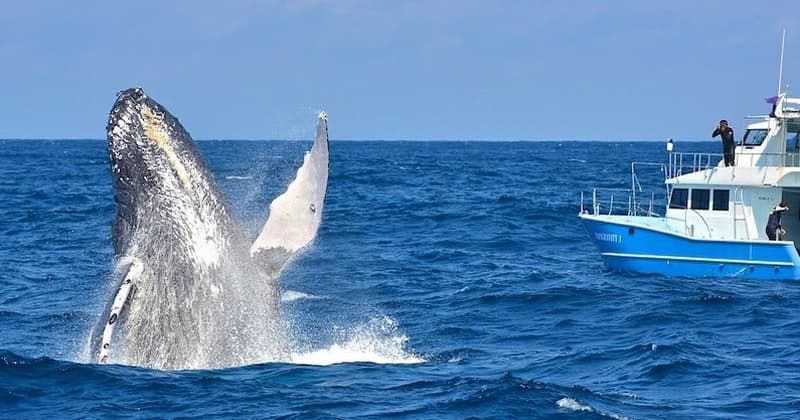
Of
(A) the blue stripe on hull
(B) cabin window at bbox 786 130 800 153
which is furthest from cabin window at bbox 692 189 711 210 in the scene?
(B) cabin window at bbox 786 130 800 153

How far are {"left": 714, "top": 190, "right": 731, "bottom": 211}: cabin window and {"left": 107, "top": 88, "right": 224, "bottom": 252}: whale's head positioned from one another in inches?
624

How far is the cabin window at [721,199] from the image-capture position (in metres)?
24.8

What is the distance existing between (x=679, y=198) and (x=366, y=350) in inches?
485

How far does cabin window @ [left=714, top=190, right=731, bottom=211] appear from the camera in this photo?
2481 cm

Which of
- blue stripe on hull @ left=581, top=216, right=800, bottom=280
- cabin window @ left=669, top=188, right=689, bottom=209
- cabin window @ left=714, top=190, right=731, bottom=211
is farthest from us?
cabin window @ left=669, top=188, right=689, bottom=209

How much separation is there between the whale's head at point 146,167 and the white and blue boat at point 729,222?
13.8 m

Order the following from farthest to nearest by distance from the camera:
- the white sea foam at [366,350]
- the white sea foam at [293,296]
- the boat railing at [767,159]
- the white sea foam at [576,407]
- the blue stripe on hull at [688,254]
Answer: the boat railing at [767,159] → the blue stripe on hull at [688,254] → the white sea foam at [293,296] → the white sea foam at [366,350] → the white sea foam at [576,407]

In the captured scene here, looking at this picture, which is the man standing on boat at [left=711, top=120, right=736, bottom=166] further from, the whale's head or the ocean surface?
the whale's head

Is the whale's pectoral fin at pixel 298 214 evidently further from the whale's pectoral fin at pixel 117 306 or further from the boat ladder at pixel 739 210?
the boat ladder at pixel 739 210

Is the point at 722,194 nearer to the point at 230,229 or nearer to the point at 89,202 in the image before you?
the point at 230,229

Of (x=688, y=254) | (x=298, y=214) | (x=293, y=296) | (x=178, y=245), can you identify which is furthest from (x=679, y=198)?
(x=178, y=245)

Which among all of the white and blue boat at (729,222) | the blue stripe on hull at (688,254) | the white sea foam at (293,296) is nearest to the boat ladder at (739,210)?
the white and blue boat at (729,222)

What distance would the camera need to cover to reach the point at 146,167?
11.0m

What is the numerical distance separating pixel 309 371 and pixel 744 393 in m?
4.66
